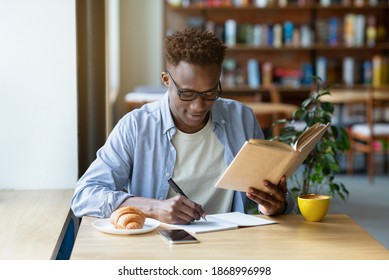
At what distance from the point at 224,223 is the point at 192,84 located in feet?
1.37

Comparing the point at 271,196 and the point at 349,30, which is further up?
the point at 349,30

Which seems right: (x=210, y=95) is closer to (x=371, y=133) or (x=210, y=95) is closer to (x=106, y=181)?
(x=106, y=181)

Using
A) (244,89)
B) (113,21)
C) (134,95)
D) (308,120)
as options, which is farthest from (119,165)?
(244,89)

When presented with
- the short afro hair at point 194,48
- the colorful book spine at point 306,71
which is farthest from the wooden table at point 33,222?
the colorful book spine at point 306,71

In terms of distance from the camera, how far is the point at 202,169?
230cm

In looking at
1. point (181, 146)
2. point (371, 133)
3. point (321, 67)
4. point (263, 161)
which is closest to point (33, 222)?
point (181, 146)

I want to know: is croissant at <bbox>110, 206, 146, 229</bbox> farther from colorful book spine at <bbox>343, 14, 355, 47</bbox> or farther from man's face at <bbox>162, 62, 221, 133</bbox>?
colorful book spine at <bbox>343, 14, 355, 47</bbox>

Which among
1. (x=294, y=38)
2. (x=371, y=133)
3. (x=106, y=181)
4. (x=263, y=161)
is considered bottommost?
(x=371, y=133)

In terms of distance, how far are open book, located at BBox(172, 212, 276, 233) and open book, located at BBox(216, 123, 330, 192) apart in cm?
9

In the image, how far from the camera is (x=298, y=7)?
7.68 metres

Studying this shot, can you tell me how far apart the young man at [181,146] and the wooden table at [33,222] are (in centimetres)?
12

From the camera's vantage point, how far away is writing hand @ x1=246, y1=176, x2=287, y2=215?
6.59 ft

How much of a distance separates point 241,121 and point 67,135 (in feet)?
2.21

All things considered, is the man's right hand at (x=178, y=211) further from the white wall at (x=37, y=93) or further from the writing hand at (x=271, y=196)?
the white wall at (x=37, y=93)
